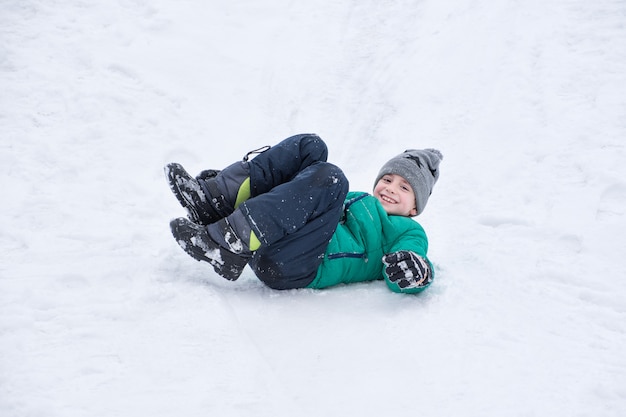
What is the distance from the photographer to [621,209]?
2.78m

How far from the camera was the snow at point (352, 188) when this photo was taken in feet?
5.65

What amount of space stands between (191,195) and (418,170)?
4.61 ft

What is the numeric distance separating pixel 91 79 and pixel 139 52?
A: 24.2 inches

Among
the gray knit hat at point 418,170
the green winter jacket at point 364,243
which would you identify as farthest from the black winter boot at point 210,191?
the gray knit hat at point 418,170

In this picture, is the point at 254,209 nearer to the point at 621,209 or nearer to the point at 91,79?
the point at 621,209

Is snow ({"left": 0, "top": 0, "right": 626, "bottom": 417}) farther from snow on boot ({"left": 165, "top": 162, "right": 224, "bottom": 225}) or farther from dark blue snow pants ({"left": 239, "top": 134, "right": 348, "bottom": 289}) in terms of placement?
snow on boot ({"left": 165, "top": 162, "right": 224, "bottom": 225})

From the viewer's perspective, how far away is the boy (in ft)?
7.06

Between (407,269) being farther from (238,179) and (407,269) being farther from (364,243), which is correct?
(238,179)

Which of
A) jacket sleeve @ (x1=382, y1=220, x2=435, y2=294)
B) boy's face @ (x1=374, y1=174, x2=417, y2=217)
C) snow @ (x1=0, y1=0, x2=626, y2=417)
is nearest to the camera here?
snow @ (x1=0, y1=0, x2=626, y2=417)

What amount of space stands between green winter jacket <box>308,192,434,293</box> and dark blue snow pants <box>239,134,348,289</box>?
0.10 metres

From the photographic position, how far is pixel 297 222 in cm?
222

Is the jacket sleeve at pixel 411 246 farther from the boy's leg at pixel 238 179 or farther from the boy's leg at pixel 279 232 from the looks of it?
the boy's leg at pixel 238 179

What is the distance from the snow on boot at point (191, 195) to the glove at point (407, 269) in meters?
0.85

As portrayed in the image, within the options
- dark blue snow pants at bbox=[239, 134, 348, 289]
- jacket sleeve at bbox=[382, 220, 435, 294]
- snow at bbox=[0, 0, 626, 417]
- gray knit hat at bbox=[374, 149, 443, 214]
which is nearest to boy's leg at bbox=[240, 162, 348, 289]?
dark blue snow pants at bbox=[239, 134, 348, 289]
